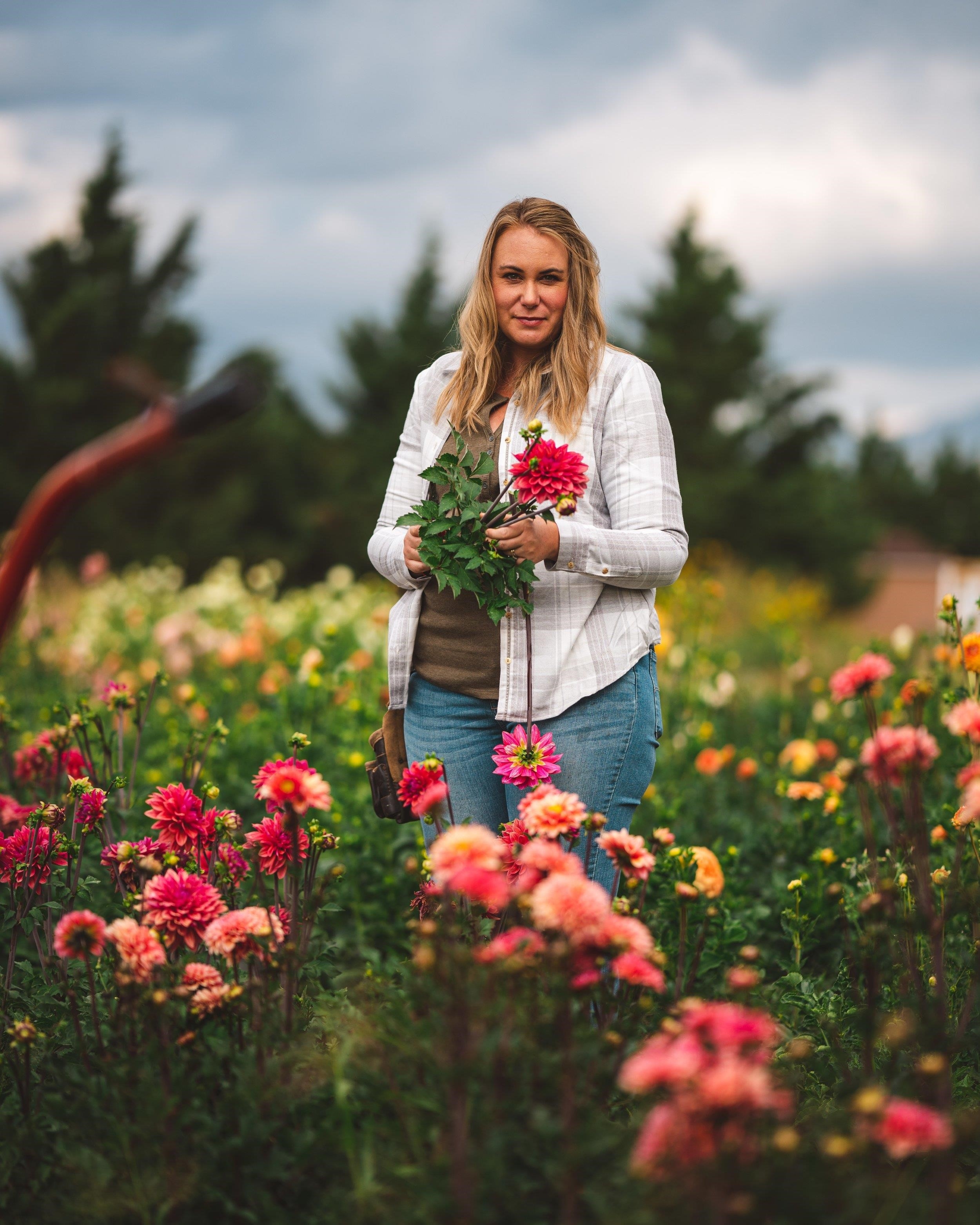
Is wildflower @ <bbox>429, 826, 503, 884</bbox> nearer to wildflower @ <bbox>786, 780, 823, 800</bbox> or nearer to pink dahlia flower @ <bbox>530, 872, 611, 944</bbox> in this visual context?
pink dahlia flower @ <bbox>530, 872, 611, 944</bbox>

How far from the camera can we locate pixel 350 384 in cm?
2375

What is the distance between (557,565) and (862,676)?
0.62m

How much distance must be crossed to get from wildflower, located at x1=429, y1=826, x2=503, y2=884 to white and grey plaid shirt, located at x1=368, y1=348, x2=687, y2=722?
78 centimetres

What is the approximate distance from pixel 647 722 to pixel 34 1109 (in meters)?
1.36

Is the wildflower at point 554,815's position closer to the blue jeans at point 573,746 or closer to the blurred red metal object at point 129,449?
the blue jeans at point 573,746

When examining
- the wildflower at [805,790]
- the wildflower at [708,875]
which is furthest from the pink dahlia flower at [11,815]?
the wildflower at [805,790]

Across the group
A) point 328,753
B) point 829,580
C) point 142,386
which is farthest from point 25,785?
point 829,580

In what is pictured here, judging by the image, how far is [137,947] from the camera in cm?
161

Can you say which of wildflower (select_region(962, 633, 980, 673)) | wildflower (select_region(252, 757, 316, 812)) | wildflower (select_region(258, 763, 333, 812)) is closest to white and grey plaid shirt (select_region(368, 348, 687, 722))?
wildflower (select_region(252, 757, 316, 812))

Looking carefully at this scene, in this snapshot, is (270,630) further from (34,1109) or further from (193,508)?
(193,508)

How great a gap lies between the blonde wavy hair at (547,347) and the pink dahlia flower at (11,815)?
117cm

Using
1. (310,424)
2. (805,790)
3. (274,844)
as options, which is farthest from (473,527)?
(310,424)

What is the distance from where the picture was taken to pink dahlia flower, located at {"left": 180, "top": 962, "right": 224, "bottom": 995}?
168cm

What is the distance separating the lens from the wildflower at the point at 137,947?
1.61 m
